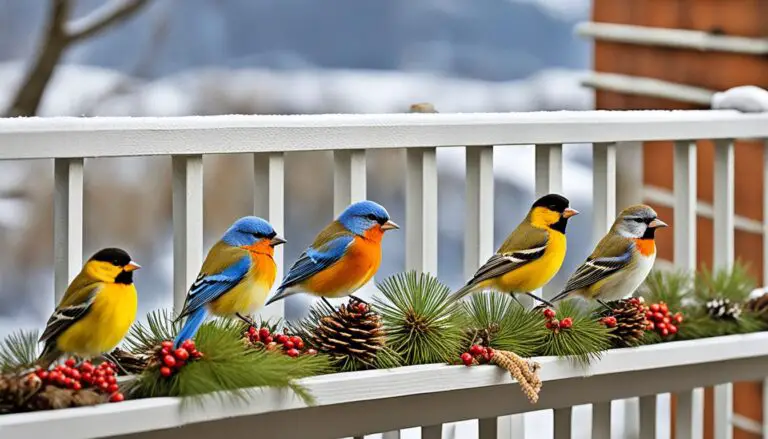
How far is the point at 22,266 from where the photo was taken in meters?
3.04

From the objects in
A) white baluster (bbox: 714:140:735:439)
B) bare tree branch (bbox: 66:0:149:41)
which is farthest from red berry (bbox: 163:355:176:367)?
bare tree branch (bbox: 66:0:149:41)

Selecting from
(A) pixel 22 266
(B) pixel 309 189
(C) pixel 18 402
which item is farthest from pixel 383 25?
(C) pixel 18 402

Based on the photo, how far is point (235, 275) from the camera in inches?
45.8

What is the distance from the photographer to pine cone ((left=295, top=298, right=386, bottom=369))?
121 centimetres

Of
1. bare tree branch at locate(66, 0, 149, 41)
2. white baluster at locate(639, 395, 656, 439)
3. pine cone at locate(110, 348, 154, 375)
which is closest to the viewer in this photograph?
pine cone at locate(110, 348, 154, 375)

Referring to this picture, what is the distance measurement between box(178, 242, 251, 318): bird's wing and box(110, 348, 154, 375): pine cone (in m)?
0.05

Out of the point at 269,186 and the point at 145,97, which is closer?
the point at 269,186

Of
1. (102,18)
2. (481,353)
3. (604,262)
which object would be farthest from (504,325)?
(102,18)

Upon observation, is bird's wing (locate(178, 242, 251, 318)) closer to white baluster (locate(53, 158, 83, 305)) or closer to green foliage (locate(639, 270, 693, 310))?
white baluster (locate(53, 158, 83, 305))

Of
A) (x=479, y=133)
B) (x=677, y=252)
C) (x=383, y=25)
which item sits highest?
(x=383, y=25)

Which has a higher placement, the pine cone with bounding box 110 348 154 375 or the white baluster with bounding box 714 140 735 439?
the white baluster with bounding box 714 140 735 439

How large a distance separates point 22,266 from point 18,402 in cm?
208

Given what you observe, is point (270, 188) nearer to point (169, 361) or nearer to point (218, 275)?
point (218, 275)

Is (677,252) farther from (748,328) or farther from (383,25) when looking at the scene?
(383,25)
